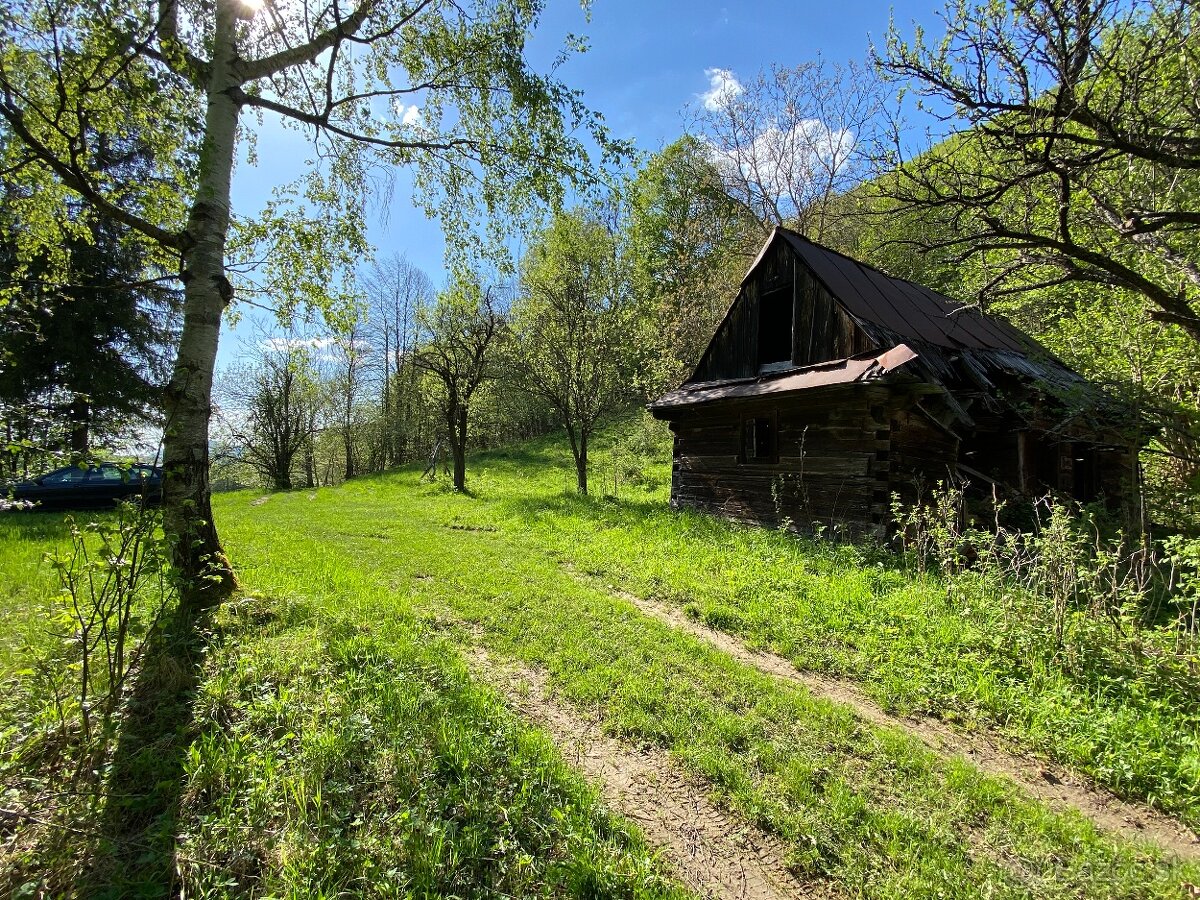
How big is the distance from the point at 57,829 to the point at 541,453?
24497mm

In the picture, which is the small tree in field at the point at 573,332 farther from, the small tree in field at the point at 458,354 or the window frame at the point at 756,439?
the window frame at the point at 756,439

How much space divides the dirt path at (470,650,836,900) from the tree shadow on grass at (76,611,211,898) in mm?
2048

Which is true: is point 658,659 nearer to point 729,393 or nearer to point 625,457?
point 729,393

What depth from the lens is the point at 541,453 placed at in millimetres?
26719

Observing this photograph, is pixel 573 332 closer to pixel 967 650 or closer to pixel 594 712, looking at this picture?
pixel 967 650

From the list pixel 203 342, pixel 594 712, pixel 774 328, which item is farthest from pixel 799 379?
pixel 203 342

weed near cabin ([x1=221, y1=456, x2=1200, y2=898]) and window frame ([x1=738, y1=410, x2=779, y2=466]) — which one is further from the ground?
window frame ([x1=738, y1=410, x2=779, y2=466])

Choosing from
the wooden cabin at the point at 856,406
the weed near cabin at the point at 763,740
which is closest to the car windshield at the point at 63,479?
the weed near cabin at the point at 763,740

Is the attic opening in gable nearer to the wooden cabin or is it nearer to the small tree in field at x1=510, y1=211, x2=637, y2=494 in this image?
the wooden cabin

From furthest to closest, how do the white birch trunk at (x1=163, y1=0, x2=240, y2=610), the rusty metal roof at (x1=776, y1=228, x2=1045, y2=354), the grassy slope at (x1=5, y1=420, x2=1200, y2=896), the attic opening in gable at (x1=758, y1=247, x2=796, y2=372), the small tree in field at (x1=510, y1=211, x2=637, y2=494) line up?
the small tree in field at (x1=510, y1=211, x2=637, y2=494), the attic opening in gable at (x1=758, y1=247, x2=796, y2=372), the rusty metal roof at (x1=776, y1=228, x2=1045, y2=354), the white birch trunk at (x1=163, y1=0, x2=240, y2=610), the grassy slope at (x1=5, y1=420, x2=1200, y2=896)

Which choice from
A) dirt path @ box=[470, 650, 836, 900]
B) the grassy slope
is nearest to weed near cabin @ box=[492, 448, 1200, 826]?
the grassy slope

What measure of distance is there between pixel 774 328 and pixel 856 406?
3755mm

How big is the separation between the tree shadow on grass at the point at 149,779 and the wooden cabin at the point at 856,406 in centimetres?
852

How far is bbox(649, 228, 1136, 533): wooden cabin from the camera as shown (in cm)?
884
